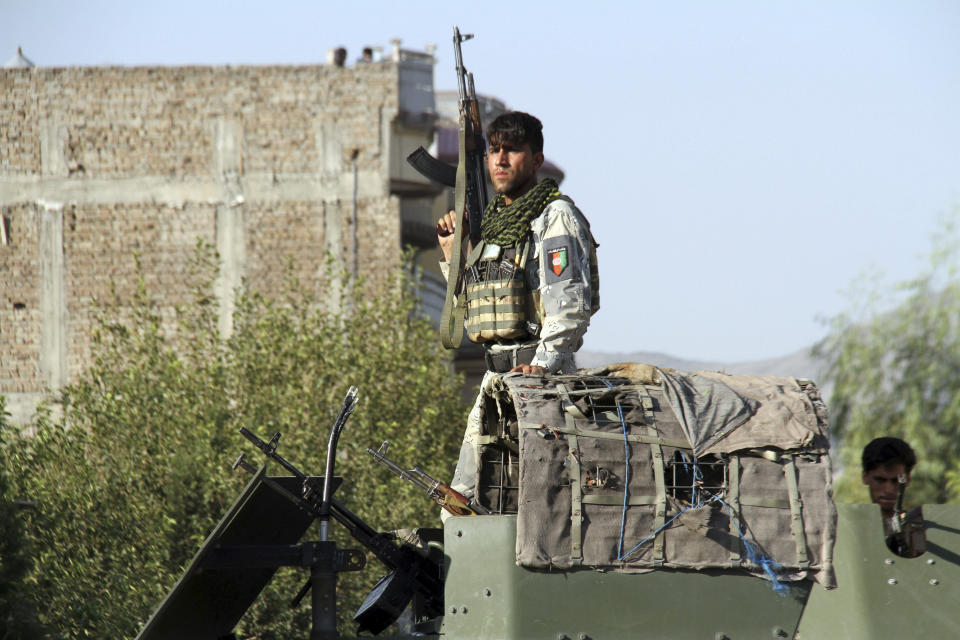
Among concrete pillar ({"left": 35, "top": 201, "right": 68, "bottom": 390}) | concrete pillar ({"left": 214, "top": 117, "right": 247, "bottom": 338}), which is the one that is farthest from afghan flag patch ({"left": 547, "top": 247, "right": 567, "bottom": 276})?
concrete pillar ({"left": 35, "top": 201, "right": 68, "bottom": 390})

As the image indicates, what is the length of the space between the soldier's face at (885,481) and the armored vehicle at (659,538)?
1094 millimetres

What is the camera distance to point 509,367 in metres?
6.97

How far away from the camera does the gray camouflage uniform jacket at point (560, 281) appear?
6.58m

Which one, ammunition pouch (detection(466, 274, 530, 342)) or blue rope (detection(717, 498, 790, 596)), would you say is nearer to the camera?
blue rope (detection(717, 498, 790, 596))

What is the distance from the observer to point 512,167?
7.06m

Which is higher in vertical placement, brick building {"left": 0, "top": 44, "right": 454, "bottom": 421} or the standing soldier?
brick building {"left": 0, "top": 44, "right": 454, "bottom": 421}

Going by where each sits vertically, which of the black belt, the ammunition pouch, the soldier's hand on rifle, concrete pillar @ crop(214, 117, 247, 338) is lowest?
the black belt

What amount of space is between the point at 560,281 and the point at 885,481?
2.33 metres

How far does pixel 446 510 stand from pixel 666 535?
4.19 feet

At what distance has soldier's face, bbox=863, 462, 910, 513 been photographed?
7416 mm

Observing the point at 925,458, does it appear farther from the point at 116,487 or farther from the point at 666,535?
the point at 666,535

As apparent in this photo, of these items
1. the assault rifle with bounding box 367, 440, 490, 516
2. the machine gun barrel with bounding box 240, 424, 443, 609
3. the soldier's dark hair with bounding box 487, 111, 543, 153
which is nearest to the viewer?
the machine gun barrel with bounding box 240, 424, 443, 609

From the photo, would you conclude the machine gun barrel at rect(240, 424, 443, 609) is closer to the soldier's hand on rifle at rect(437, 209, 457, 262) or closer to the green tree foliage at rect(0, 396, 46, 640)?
the soldier's hand on rifle at rect(437, 209, 457, 262)

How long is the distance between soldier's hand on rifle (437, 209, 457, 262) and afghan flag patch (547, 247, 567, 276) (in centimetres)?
91
